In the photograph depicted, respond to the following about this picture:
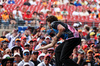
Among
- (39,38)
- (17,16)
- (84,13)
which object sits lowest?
(84,13)

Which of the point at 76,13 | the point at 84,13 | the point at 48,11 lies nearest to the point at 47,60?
the point at 48,11

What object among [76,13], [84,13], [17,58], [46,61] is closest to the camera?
[46,61]

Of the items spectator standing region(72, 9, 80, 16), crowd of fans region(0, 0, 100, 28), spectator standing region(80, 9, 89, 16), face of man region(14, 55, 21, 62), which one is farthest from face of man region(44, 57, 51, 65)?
spectator standing region(80, 9, 89, 16)

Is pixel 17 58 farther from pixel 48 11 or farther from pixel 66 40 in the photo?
pixel 48 11

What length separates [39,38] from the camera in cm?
1100

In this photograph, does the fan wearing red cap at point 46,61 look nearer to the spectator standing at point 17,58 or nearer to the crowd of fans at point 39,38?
the crowd of fans at point 39,38

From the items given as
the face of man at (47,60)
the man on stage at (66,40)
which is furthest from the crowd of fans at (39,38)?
the man on stage at (66,40)

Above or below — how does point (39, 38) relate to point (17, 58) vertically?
below

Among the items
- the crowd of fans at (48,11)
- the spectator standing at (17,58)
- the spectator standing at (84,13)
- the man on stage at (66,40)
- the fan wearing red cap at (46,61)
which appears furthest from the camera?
the spectator standing at (84,13)

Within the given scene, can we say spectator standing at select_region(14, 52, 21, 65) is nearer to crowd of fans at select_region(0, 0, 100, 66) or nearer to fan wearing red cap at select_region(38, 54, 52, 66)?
crowd of fans at select_region(0, 0, 100, 66)

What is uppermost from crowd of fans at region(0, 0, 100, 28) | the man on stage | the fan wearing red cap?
the man on stage

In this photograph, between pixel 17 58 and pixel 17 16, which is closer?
pixel 17 58

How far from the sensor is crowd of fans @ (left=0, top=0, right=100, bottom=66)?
7.78m

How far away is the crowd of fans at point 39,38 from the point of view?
7.78 meters
